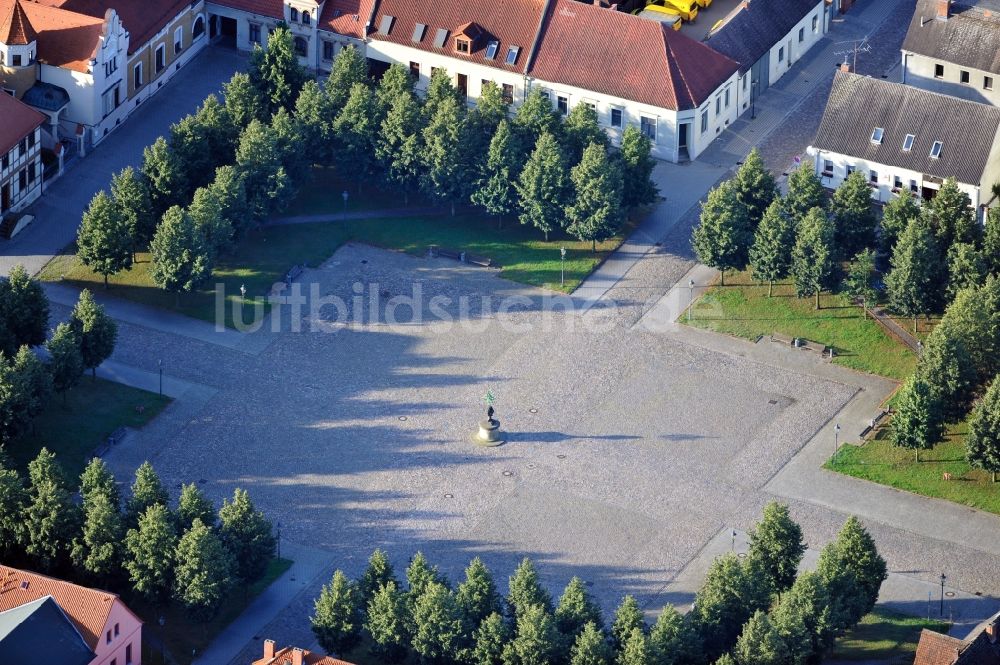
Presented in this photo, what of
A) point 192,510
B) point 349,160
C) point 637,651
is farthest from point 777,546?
point 349,160

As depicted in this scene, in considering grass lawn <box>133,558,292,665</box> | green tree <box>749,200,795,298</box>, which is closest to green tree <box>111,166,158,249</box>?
grass lawn <box>133,558,292,665</box>

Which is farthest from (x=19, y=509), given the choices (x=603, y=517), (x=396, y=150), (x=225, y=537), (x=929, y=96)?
(x=929, y=96)

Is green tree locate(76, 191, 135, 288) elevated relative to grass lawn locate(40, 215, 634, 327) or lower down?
elevated

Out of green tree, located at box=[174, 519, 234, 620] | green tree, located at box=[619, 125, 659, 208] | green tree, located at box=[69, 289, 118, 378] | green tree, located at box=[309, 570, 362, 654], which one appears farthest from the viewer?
green tree, located at box=[619, 125, 659, 208]

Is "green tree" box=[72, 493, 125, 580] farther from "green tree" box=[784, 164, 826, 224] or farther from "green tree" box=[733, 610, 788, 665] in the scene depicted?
"green tree" box=[784, 164, 826, 224]

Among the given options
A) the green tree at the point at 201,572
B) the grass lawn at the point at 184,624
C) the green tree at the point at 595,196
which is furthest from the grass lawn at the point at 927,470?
the green tree at the point at 201,572

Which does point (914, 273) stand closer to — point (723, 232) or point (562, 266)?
point (723, 232)

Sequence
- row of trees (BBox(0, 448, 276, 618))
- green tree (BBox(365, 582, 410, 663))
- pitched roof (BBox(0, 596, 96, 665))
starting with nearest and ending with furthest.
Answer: pitched roof (BBox(0, 596, 96, 665)), green tree (BBox(365, 582, 410, 663)), row of trees (BBox(0, 448, 276, 618))
